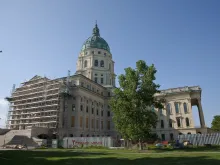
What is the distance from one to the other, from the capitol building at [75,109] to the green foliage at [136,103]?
1653 centimetres

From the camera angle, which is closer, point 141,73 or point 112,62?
point 141,73

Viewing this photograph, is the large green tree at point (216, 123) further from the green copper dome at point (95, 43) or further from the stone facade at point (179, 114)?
the green copper dome at point (95, 43)

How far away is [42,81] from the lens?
5350 cm

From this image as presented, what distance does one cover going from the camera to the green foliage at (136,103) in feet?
99.0

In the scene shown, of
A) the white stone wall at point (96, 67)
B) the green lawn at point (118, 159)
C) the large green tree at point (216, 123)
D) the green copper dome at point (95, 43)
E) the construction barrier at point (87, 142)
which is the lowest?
the construction barrier at point (87, 142)

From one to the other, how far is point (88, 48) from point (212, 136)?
171 ft

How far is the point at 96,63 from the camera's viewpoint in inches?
2790

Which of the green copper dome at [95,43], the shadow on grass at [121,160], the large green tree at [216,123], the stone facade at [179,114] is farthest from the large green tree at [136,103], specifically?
the large green tree at [216,123]

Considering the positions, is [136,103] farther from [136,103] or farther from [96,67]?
[96,67]

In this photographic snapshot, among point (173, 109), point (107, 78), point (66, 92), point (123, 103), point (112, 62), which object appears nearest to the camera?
point (123, 103)

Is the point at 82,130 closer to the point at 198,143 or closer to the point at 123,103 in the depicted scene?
the point at 123,103

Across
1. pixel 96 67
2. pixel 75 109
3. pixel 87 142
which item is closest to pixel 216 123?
pixel 96 67

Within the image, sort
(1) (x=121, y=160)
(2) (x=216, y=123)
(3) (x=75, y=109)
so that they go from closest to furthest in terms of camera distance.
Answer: (1) (x=121, y=160)
(3) (x=75, y=109)
(2) (x=216, y=123)

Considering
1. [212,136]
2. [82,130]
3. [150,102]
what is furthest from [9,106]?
[212,136]
